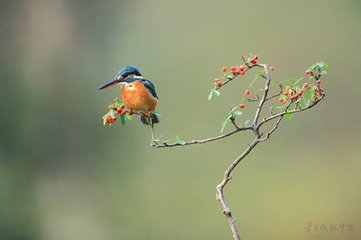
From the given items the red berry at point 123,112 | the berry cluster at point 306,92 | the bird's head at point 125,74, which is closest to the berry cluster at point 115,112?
the red berry at point 123,112

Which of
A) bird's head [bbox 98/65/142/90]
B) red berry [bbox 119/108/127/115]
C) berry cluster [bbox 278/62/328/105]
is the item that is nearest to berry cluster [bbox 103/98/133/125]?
red berry [bbox 119/108/127/115]

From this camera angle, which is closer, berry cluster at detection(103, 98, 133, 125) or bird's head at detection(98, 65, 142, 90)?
berry cluster at detection(103, 98, 133, 125)

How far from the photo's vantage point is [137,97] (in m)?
1.19

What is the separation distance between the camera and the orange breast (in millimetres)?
1187

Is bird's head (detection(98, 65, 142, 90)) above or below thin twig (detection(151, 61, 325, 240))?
above

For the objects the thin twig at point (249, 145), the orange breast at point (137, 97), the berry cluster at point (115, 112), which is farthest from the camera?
the orange breast at point (137, 97)

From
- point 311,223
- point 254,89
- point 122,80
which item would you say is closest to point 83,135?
point 254,89

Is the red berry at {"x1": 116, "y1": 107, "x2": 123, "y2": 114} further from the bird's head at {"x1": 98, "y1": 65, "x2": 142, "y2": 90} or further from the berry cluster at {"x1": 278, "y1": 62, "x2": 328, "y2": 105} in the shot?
the berry cluster at {"x1": 278, "y1": 62, "x2": 328, "y2": 105}

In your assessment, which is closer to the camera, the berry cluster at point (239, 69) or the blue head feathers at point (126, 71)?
the berry cluster at point (239, 69)

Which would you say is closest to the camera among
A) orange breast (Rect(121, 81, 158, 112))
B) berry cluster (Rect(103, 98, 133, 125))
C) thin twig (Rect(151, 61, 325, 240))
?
thin twig (Rect(151, 61, 325, 240))

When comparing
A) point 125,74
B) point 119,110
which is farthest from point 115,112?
point 125,74

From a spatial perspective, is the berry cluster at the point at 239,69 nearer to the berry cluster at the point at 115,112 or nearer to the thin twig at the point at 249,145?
the thin twig at the point at 249,145

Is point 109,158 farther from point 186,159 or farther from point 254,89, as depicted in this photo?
point 254,89

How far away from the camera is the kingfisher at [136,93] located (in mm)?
1188
